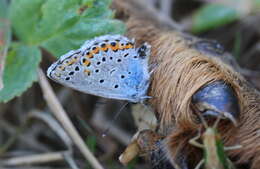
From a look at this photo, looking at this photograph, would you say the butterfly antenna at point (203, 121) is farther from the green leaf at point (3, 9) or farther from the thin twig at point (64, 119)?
the green leaf at point (3, 9)

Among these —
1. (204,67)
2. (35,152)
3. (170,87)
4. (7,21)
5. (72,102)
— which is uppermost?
(204,67)

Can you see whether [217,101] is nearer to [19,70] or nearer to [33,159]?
[19,70]

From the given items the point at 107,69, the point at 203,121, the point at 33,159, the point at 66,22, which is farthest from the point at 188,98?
the point at 33,159

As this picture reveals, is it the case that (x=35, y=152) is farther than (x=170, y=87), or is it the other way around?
(x=35, y=152)

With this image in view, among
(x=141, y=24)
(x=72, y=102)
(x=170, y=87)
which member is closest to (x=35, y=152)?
(x=72, y=102)

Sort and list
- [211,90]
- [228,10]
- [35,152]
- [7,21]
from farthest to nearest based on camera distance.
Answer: [228,10] → [35,152] → [7,21] → [211,90]

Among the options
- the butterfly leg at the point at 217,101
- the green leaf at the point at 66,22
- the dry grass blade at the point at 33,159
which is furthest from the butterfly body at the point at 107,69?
the dry grass blade at the point at 33,159

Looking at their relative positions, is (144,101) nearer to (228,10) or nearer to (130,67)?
(130,67)
